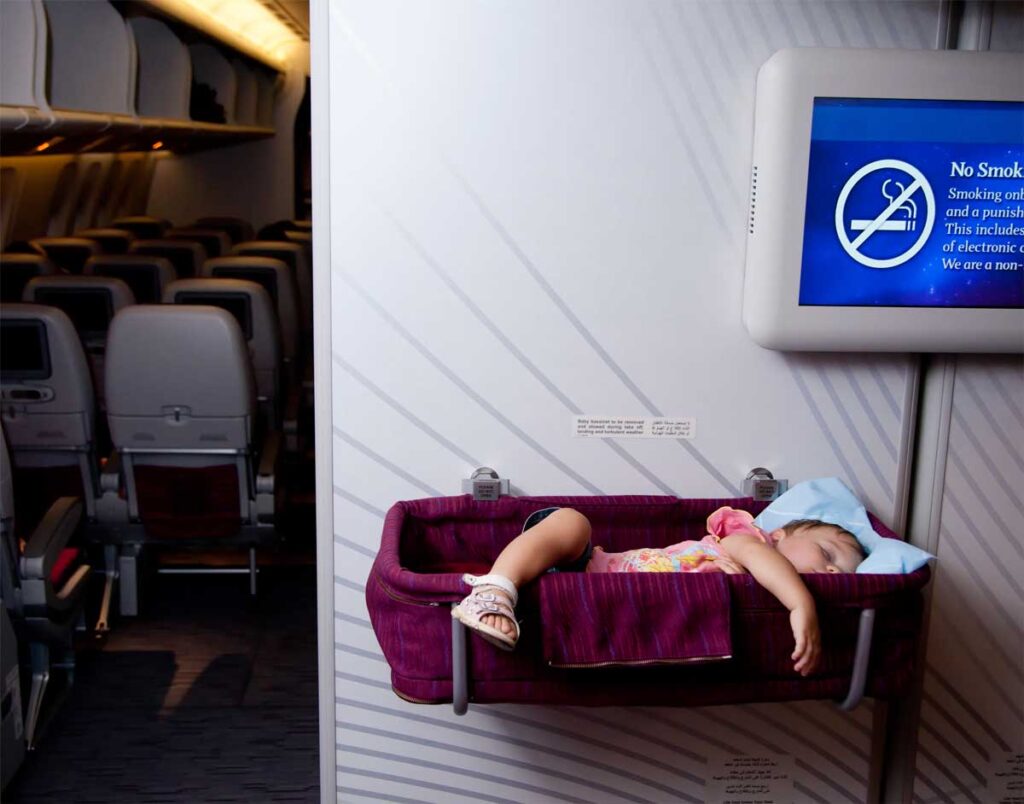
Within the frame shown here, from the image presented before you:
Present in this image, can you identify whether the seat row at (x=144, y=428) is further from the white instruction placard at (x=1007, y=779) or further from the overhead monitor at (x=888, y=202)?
the white instruction placard at (x=1007, y=779)

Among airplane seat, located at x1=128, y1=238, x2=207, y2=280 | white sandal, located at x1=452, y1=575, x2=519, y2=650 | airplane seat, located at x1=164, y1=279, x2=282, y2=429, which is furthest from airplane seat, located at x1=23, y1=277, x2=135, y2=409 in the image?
white sandal, located at x1=452, y1=575, x2=519, y2=650

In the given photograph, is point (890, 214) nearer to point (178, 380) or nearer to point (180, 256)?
point (178, 380)

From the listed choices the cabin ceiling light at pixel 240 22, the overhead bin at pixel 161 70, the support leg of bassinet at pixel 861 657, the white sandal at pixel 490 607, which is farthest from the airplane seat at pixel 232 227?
the support leg of bassinet at pixel 861 657

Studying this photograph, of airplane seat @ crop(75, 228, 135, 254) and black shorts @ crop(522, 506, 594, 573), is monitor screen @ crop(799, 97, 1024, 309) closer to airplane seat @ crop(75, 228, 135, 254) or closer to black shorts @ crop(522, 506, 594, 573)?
black shorts @ crop(522, 506, 594, 573)

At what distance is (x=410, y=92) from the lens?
190cm

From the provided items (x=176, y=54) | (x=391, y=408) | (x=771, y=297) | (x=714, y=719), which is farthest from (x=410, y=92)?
(x=176, y=54)

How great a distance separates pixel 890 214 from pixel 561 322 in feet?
2.13

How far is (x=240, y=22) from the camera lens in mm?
8359

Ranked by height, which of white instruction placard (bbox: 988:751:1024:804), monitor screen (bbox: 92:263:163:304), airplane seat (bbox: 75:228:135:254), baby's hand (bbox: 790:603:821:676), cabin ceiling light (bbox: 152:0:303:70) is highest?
cabin ceiling light (bbox: 152:0:303:70)

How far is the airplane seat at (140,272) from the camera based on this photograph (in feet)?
18.6

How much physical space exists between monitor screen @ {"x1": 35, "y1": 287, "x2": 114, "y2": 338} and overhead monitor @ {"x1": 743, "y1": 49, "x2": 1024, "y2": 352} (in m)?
3.40

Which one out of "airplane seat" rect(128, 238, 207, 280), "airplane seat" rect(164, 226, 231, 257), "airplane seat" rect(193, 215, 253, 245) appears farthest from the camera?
"airplane seat" rect(193, 215, 253, 245)

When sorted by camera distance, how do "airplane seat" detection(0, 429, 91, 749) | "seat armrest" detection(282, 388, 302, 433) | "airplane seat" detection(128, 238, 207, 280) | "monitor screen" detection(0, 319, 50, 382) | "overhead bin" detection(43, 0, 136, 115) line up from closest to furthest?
"airplane seat" detection(0, 429, 91, 749)
"monitor screen" detection(0, 319, 50, 382)
"overhead bin" detection(43, 0, 136, 115)
"seat armrest" detection(282, 388, 302, 433)
"airplane seat" detection(128, 238, 207, 280)

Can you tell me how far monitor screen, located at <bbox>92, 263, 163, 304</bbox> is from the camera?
5.69m
